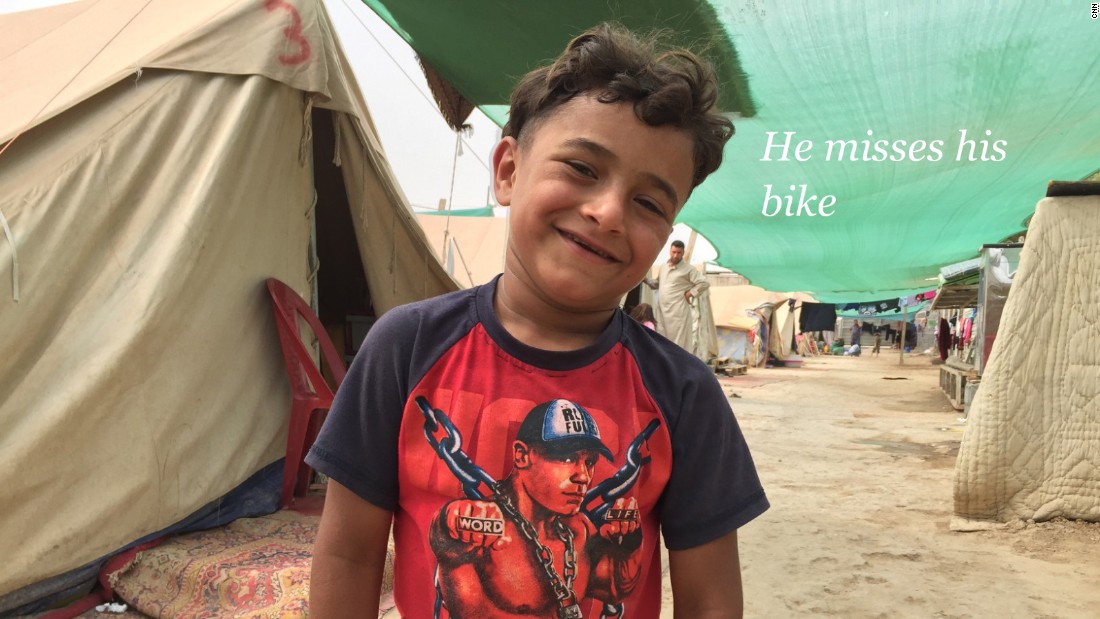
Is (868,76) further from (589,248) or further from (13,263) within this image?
(13,263)

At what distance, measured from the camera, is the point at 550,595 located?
0.81 meters

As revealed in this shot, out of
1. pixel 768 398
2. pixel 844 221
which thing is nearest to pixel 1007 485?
pixel 844 221

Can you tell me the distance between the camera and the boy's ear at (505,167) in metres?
0.97

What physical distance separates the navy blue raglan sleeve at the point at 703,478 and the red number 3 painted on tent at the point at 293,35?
2472 millimetres

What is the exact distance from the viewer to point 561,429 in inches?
33.1

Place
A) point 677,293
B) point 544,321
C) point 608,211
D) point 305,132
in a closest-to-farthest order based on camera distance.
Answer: point 608,211, point 544,321, point 305,132, point 677,293

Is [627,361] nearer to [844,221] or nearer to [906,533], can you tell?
[906,533]

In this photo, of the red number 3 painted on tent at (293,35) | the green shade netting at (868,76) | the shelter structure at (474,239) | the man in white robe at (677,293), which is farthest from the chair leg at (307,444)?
the shelter structure at (474,239)

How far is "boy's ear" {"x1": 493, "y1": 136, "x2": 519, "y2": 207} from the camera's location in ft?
3.19

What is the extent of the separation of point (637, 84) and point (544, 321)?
1.03 ft

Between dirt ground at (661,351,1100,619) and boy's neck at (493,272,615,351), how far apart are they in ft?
4.93

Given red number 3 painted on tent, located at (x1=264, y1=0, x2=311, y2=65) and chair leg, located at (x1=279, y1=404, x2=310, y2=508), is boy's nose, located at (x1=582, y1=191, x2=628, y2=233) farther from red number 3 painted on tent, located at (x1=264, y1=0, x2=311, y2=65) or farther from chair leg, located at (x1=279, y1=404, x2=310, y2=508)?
red number 3 painted on tent, located at (x1=264, y1=0, x2=311, y2=65)

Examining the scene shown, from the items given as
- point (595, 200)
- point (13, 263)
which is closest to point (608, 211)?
point (595, 200)

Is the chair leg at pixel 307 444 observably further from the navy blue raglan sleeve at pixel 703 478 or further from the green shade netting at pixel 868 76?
the navy blue raglan sleeve at pixel 703 478
